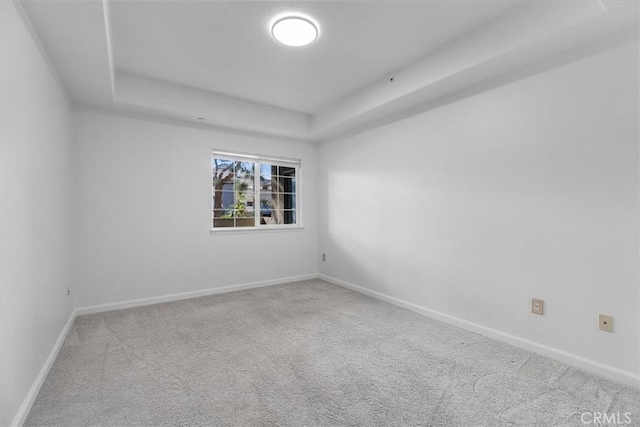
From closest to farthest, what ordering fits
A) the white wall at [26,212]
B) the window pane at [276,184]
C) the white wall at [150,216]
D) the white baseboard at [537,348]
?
the white wall at [26,212], the white baseboard at [537,348], the white wall at [150,216], the window pane at [276,184]

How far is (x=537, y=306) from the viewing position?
2.41m

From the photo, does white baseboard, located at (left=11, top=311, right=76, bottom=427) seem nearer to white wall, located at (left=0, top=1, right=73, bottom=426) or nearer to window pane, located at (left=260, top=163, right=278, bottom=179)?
white wall, located at (left=0, top=1, right=73, bottom=426)

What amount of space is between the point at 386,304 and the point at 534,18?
9.81 feet

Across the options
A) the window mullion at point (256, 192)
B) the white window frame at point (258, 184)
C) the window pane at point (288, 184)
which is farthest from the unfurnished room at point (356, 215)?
the window pane at point (288, 184)

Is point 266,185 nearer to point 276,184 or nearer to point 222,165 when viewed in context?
point 276,184

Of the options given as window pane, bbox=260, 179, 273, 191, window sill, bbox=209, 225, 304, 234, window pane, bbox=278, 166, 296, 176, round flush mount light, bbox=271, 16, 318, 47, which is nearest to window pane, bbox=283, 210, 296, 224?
window sill, bbox=209, 225, 304, 234

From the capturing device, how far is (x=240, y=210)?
449cm

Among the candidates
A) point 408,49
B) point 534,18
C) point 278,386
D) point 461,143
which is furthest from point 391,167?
point 278,386

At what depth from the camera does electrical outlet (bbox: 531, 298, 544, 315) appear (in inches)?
94.0

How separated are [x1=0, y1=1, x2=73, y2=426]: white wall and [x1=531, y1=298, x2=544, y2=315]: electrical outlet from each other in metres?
3.35

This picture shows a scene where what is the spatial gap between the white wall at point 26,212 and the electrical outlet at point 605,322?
3.48 metres

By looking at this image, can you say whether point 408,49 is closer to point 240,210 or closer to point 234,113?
point 234,113

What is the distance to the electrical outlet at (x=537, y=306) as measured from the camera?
7.83 ft

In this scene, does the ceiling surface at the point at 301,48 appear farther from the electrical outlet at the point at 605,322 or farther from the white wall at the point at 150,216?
the electrical outlet at the point at 605,322
